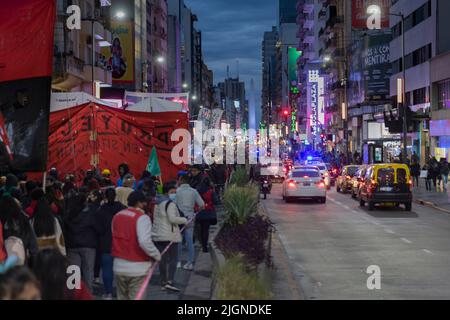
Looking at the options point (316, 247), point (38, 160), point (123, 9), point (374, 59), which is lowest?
point (316, 247)

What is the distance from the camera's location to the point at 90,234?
1171 cm

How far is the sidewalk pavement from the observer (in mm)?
33119

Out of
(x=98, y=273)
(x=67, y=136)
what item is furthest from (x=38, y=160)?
(x=67, y=136)

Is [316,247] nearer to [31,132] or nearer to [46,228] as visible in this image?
[46,228]

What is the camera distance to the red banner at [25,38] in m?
7.75

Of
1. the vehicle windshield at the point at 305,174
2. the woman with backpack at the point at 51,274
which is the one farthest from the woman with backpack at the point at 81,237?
the vehicle windshield at the point at 305,174

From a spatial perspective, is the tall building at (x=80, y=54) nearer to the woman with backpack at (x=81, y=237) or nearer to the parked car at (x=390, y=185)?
the parked car at (x=390, y=185)

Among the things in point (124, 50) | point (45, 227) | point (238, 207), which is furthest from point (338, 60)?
point (45, 227)

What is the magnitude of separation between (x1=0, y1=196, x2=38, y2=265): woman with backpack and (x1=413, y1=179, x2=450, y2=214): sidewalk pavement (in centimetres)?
2339

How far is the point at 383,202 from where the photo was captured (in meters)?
31.2

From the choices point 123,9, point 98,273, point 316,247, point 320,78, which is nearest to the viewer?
point 98,273

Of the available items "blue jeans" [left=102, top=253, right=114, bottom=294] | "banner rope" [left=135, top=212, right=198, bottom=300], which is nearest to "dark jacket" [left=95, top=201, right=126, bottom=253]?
"blue jeans" [left=102, top=253, right=114, bottom=294]

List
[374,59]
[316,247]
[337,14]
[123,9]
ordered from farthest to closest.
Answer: [337,14] → [123,9] → [374,59] → [316,247]

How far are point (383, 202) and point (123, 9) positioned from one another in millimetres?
65655
